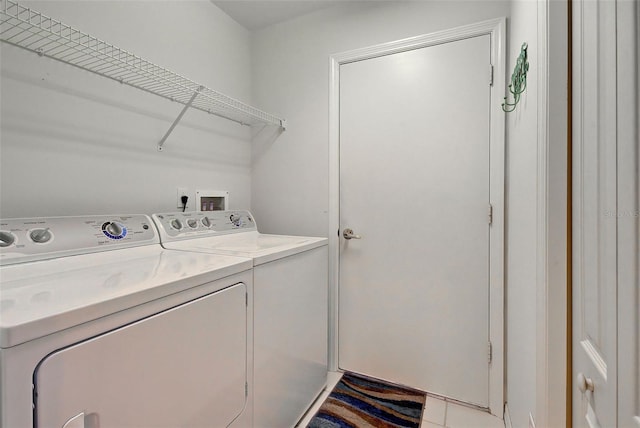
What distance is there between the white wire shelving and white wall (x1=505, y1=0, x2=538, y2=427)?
4.77 ft

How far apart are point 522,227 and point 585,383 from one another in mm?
664

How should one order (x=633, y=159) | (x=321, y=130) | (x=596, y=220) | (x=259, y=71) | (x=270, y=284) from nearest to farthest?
(x=633, y=159), (x=596, y=220), (x=270, y=284), (x=321, y=130), (x=259, y=71)

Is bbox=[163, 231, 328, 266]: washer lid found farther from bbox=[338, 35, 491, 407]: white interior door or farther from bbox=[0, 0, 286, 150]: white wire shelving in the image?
bbox=[0, 0, 286, 150]: white wire shelving

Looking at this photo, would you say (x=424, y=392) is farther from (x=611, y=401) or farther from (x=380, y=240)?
(x=611, y=401)

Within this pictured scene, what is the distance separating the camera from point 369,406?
1735mm

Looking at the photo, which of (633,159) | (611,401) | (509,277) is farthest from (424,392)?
(633,159)

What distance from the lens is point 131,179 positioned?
1.56 m

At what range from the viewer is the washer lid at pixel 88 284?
0.61 metres

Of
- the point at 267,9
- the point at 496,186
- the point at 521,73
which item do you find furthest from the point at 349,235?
the point at 267,9

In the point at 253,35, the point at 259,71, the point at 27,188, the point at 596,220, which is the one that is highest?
the point at 253,35

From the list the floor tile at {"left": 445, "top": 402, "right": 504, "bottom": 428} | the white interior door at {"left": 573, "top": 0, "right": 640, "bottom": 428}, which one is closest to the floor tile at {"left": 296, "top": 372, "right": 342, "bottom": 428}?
the floor tile at {"left": 445, "top": 402, "right": 504, "bottom": 428}

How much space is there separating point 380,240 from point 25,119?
183 centimetres

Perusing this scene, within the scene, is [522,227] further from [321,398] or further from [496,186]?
[321,398]

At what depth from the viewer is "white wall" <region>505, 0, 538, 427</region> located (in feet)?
3.37
